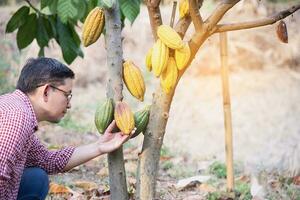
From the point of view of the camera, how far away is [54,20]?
3.49m

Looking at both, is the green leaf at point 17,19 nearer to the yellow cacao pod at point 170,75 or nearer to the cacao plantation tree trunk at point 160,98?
the cacao plantation tree trunk at point 160,98

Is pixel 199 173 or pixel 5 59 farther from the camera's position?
pixel 5 59

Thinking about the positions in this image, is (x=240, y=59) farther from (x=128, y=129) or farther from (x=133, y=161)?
(x=128, y=129)

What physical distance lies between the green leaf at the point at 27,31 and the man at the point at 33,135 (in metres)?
1.03

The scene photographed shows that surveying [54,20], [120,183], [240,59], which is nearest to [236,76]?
[240,59]

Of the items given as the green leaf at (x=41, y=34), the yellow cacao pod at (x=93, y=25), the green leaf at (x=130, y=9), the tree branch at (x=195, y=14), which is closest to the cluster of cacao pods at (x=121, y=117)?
the yellow cacao pod at (x=93, y=25)

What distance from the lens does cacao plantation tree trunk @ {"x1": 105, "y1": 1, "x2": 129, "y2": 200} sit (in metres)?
2.24

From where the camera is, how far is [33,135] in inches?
93.7

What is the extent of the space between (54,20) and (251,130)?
3113 millimetres

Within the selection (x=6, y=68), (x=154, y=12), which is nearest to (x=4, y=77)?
(x=6, y=68)

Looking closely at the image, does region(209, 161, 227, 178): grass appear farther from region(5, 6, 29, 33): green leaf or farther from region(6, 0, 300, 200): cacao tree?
region(6, 0, 300, 200): cacao tree

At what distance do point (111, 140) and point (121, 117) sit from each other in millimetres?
151

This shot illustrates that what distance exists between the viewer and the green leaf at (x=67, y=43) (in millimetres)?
3379

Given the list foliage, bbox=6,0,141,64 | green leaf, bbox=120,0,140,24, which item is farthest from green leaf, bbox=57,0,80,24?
foliage, bbox=6,0,141,64
